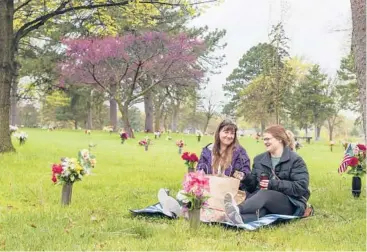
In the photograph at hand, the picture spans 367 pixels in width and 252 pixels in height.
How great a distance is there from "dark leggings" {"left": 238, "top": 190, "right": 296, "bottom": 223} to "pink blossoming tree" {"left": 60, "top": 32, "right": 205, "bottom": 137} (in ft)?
69.9

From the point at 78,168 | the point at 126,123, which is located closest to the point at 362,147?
the point at 78,168

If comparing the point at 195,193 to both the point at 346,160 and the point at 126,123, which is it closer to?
the point at 346,160

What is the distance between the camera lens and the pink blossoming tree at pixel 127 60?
26547 mm

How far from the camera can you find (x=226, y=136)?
17.9 ft

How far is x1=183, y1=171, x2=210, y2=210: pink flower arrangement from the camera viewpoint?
4.07m

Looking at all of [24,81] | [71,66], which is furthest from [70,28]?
[24,81]

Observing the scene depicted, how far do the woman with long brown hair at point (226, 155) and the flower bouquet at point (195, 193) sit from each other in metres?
1.31

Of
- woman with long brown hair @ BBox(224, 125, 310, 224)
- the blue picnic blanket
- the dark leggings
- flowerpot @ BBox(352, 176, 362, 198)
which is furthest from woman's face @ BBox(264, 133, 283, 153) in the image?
flowerpot @ BBox(352, 176, 362, 198)

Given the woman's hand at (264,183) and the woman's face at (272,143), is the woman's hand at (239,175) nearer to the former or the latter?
the woman's hand at (264,183)

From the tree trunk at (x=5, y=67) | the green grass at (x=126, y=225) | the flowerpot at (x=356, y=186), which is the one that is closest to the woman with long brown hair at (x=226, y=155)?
the green grass at (x=126, y=225)

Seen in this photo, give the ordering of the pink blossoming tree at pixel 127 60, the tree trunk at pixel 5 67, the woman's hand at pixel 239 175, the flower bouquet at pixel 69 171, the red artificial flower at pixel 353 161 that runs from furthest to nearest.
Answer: the pink blossoming tree at pixel 127 60, the tree trunk at pixel 5 67, the red artificial flower at pixel 353 161, the flower bouquet at pixel 69 171, the woman's hand at pixel 239 175

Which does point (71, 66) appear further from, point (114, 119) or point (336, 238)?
point (336, 238)

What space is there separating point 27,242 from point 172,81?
26075 millimetres

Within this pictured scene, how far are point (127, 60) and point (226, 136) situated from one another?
22076 millimetres
